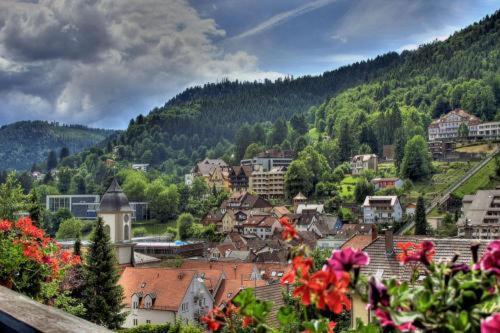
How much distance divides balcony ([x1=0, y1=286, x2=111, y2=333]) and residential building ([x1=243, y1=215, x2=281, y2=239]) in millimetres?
74408

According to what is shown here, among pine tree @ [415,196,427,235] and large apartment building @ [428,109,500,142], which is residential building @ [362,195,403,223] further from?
large apartment building @ [428,109,500,142]

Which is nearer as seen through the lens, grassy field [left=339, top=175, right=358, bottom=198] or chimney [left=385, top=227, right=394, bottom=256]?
chimney [left=385, top=227, right=394, bottom=256]

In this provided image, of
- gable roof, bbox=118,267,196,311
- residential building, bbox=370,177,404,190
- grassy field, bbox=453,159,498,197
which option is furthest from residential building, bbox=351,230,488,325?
residential building, bbox=370,177,404,190

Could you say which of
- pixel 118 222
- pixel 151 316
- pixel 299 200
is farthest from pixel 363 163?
pixel 151 316

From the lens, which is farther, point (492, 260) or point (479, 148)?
point (479, 148)

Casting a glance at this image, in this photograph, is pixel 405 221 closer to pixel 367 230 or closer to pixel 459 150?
pixel 367 230

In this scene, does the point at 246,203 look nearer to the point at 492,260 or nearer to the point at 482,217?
the point at 482,217

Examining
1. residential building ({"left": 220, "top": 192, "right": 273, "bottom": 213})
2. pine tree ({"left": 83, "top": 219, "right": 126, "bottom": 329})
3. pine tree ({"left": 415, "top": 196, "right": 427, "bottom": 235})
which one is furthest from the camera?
residential building ({"left": 220, "top": 192, "right": 273, "bottom": 213})

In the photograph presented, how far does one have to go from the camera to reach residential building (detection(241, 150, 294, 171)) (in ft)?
386

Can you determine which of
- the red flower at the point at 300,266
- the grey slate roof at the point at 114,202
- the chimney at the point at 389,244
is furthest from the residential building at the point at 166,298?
the red flower at the point at 300,266

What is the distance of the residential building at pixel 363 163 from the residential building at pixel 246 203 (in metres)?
15.8

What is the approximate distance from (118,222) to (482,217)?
3599 cm

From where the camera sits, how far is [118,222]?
41312 mm

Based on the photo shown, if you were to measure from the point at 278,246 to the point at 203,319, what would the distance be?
62003mm
